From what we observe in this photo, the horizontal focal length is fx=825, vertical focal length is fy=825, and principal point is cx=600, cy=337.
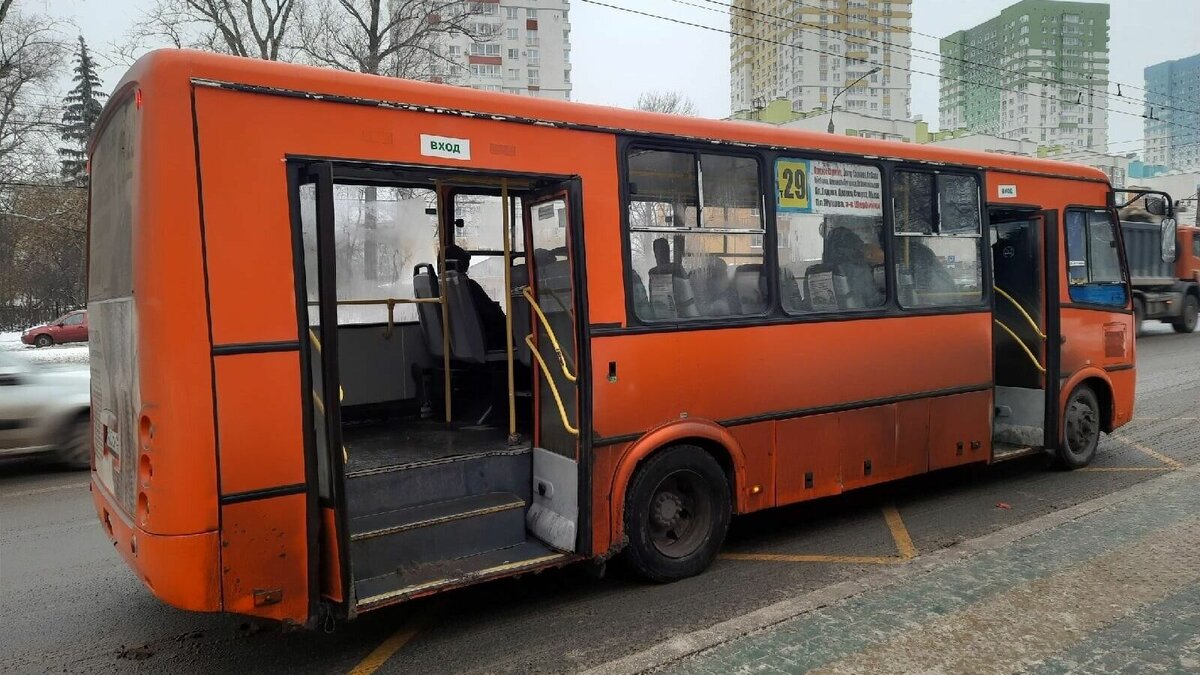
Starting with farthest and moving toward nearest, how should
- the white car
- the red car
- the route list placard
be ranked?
the red car → the white car → the route list placard

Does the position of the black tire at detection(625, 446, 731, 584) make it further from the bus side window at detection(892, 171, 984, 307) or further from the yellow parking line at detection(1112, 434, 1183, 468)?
the yellow parking line at detection(1112, 434, 1183, 468)

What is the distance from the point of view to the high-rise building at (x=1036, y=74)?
139ft

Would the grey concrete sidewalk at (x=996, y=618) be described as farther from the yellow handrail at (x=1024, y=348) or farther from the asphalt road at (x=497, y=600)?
the yellow handrail at (x=1024, y=348)

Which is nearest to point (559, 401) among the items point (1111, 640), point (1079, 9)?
point (1111, 640)

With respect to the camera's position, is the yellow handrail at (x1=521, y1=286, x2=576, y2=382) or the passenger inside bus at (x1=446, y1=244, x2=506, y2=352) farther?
the passenger inside bus at (x1=446, y1=244, x2=506, y2=352)

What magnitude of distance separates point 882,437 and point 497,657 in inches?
132

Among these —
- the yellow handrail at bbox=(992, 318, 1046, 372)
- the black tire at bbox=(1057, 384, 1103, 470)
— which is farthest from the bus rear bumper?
the black tire at bbox=(1057, 384, 1103, 470)

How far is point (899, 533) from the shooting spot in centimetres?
595

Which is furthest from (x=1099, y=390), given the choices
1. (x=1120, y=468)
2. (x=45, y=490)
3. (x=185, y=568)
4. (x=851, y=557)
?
(x=45, y=490)

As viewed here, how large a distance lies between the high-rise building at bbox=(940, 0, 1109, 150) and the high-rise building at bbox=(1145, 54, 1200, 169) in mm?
2847

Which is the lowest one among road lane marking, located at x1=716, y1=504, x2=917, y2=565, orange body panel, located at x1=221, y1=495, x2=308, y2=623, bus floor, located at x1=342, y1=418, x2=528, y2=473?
road lane marking, located at x1=716, y1=504, x2=917, y2=565

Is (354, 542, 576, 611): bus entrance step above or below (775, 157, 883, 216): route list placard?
below

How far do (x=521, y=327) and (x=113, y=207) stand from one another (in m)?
2.30

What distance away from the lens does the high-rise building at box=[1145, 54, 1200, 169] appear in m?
37.5
